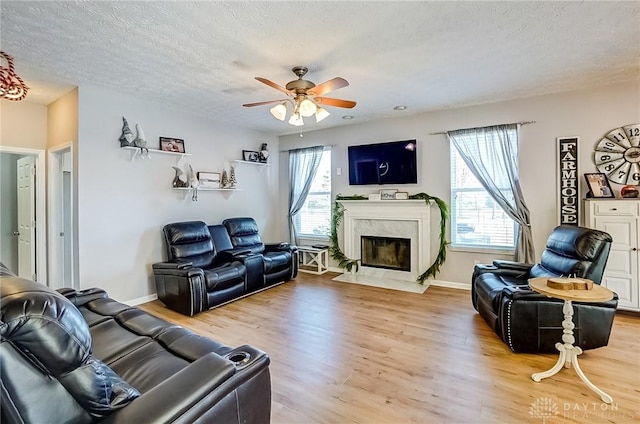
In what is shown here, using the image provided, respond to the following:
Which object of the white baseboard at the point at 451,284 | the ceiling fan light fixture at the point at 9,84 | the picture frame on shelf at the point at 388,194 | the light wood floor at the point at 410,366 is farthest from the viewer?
the picture frame on shelf at the point at 388,194

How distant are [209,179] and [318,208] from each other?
6.68 feet

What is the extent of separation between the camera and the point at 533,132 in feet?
13.1

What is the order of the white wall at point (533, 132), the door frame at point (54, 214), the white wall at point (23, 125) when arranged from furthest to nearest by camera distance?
the door frame at point (54, 214) → the white wall at point (23, 125) → the white wall at point (533, 132)

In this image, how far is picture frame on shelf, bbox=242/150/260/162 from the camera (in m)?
5.43

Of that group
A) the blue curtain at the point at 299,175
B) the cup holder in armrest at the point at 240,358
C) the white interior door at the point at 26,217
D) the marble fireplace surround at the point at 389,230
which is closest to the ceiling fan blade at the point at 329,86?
the cup holder in armrest at the point at 240,358

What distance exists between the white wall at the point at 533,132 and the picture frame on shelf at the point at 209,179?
2.47m

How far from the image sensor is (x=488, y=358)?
253cm

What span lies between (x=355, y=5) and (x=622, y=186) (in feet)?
12.2

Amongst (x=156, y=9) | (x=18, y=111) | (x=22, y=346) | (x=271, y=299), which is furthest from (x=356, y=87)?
(x=18, y=111)

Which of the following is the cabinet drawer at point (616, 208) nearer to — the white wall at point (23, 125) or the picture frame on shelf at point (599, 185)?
the picture frame on shelf at point (599, 185)

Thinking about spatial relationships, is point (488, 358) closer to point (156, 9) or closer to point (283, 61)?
point (283, 61)

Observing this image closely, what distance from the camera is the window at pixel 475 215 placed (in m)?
4.22

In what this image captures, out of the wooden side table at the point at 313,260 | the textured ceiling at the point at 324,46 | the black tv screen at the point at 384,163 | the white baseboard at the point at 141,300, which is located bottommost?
the white baseboard at the point at 141,300

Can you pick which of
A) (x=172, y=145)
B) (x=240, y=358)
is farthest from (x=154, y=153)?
(x=240, y=358)
